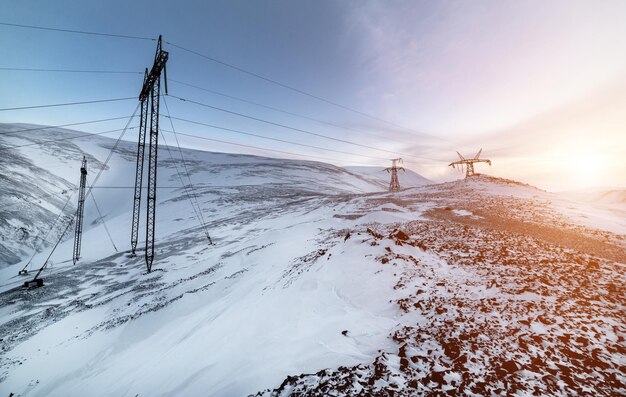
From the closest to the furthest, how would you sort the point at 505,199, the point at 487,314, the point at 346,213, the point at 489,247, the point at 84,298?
the point at 487,314
the point at 489,247
the point at 84,298
the point at 505,199
the point at 346,213

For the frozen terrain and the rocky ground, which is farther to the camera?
the frozen terrain

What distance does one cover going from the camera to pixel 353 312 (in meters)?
8.31

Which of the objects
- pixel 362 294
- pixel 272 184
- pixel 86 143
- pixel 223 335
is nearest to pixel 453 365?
pixel 362 294

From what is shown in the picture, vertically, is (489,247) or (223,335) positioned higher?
(489,247)

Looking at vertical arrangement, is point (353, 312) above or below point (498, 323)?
below

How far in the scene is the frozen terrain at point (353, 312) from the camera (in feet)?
18.5

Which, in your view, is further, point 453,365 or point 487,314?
point 487,314

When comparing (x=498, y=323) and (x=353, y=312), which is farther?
(x=353, y=312)

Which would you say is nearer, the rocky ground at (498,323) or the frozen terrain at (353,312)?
the rocky ground at (498,323)

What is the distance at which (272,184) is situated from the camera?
70125 mm

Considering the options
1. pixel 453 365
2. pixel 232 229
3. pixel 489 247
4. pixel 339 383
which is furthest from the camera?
pixel 232 229

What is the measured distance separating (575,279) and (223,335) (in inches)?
483

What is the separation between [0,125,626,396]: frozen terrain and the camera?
5652 millimetres

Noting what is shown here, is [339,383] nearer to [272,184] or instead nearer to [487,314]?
[487,314]
